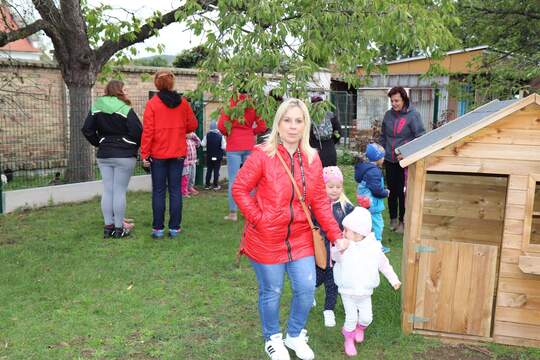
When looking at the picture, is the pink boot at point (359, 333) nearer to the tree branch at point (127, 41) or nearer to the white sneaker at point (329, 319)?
the white sneaker at point (329, 319)

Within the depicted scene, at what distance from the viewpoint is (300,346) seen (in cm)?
373

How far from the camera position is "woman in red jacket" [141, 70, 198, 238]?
6.33 metres

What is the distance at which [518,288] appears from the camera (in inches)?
156

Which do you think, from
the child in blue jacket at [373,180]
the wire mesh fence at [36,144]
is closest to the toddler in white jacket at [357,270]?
the child in blue jacket at [373,180]

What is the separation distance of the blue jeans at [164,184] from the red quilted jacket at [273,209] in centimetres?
308

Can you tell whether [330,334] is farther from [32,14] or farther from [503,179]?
[32,14]

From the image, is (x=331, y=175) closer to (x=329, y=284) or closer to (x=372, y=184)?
(x=329, y=284)

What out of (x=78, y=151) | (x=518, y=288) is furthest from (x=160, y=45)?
(x=518, y=288)

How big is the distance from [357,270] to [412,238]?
1.99 feet

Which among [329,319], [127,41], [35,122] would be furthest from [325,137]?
[35,122]

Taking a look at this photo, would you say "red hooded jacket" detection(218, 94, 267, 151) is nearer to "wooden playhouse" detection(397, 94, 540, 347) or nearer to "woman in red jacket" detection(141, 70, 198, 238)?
"woman in red jacket" detection(141, 70, 198, 238)

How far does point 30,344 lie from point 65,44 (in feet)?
23.2

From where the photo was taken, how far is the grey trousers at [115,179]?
252 inches

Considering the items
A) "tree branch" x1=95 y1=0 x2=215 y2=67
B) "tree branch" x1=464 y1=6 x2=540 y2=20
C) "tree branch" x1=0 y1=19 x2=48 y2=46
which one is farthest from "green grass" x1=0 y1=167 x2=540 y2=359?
"tree branch" x1=464 y1=6 x2=540 y2=20
